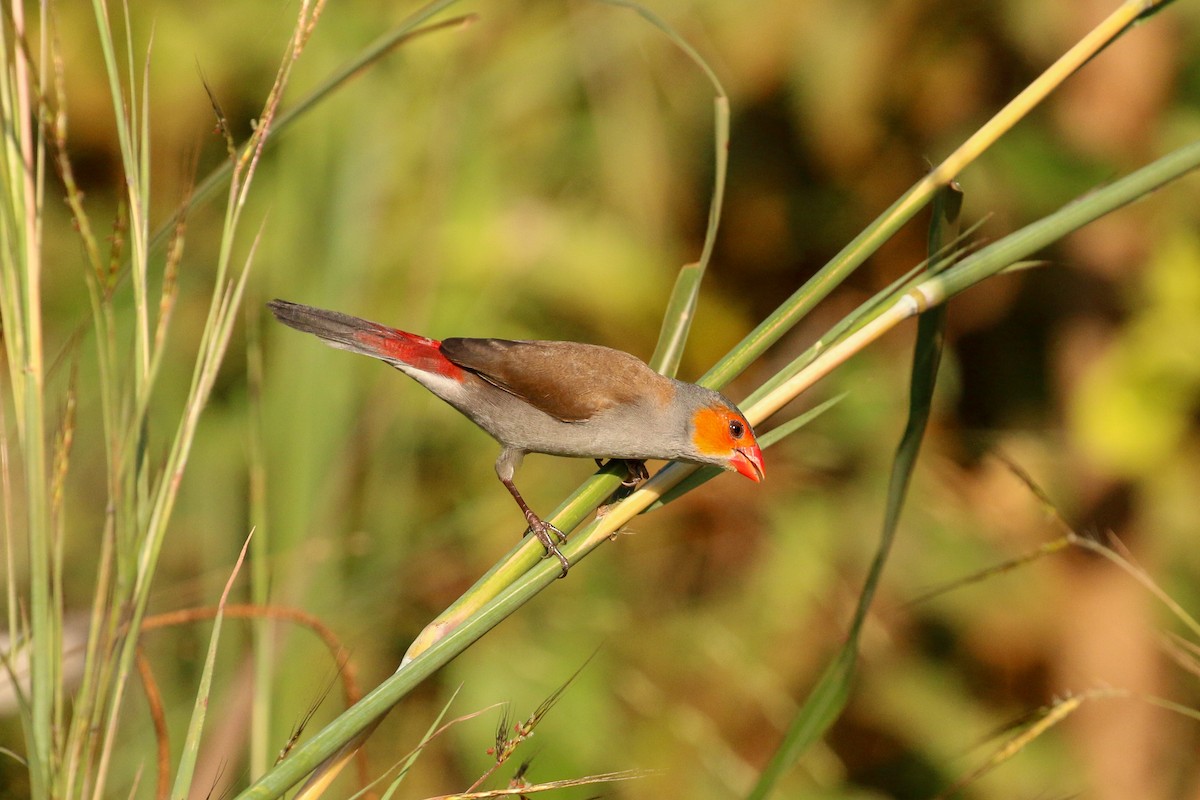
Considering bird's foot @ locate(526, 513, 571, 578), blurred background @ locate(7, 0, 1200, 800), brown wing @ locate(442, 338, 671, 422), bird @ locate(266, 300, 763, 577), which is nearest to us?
bird's foot @ locate(526, 513, 571, 578)

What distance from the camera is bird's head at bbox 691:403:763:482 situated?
7.80 feet

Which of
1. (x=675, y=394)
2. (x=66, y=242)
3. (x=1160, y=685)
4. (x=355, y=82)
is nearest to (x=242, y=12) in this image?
(x=66, y=242)

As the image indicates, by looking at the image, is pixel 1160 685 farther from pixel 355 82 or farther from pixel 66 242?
pixel 66 242

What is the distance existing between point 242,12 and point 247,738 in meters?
2.91

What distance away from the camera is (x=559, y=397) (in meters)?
2.50

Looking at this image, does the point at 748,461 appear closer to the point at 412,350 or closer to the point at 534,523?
the point at 534,523

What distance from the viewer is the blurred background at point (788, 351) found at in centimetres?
384

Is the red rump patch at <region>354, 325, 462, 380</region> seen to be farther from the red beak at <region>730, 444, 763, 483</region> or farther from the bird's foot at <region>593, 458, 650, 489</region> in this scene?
the red beak at <region>730, 444, 763, 483</region>

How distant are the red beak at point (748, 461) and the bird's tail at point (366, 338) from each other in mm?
695

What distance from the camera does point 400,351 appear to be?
8.38ft

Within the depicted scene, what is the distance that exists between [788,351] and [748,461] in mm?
1603

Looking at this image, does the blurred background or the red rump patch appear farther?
the blurred background

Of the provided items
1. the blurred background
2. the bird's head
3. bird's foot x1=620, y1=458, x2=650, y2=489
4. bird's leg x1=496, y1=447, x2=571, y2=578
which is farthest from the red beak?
the blurred background

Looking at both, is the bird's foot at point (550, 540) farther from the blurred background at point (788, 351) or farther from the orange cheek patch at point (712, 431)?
the blurred background at point (788, 351)
